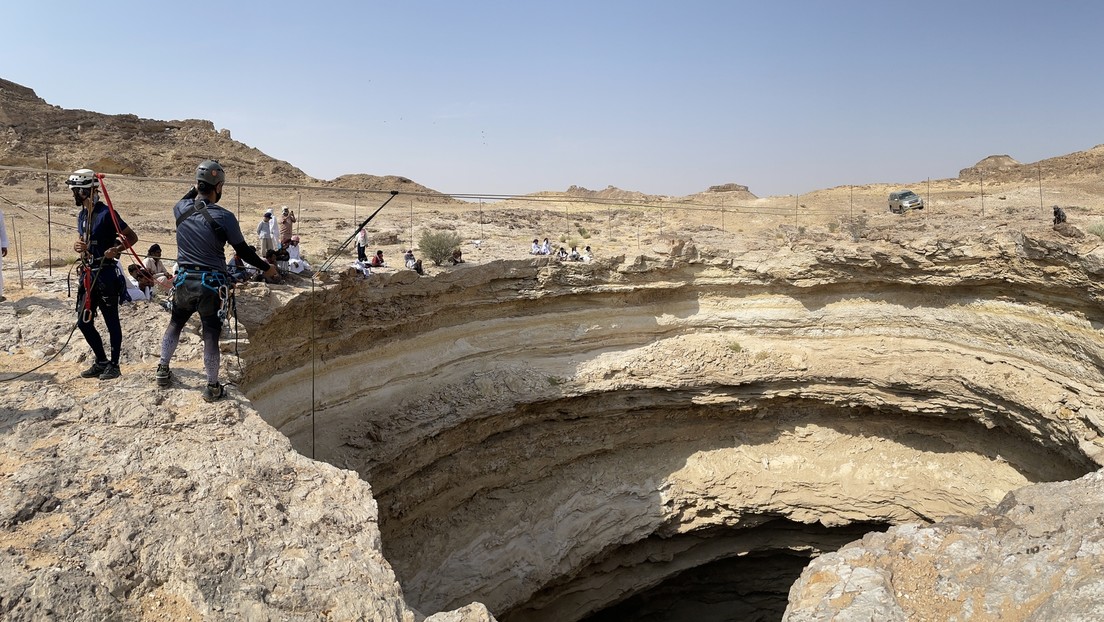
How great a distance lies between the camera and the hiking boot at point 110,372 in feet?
18.1

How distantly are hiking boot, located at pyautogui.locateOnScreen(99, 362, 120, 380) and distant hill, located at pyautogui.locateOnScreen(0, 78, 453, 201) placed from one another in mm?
18184

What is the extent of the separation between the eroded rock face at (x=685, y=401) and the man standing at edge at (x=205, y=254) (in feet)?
13.8

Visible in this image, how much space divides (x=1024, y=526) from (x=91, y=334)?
29.9ft

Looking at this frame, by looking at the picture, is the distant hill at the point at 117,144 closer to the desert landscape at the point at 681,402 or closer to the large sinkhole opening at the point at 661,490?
the desert landscape at the point at 681,402

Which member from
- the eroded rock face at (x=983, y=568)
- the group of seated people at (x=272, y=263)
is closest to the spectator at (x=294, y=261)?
the group of seated people at (x=272, y=263)

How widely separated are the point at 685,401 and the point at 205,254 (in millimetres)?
9943

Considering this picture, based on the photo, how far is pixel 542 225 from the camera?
20.2 meters

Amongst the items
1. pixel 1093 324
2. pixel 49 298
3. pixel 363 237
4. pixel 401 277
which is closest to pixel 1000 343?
pixel 1093 324

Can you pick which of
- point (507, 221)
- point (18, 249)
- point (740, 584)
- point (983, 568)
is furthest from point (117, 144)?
point (983, 568)

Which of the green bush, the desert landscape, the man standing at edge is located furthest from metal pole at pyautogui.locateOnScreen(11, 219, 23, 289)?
the green bush

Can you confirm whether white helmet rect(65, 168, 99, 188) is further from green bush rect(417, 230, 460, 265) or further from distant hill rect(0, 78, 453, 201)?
distant hill rect(0, 78, 453, 201)

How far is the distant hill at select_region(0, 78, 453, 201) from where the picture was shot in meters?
21.0

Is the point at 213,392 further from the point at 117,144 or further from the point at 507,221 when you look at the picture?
the point at 117,144

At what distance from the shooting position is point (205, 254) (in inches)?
201
